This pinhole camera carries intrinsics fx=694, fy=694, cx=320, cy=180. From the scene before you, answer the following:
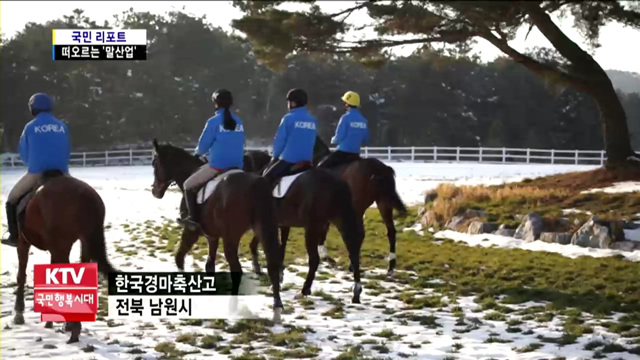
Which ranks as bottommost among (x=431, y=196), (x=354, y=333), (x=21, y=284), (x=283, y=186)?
(x=354, y=333)

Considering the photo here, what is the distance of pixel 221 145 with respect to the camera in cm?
760

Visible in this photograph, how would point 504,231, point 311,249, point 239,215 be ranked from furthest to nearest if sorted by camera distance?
point 504,231
point 311,249
point 239,215

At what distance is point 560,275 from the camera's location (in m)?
9.14

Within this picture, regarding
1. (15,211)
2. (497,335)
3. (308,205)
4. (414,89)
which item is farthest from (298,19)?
(414,89)

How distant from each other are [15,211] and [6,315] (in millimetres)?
1282

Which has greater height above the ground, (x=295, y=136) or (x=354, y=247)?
(x=295, y=136)

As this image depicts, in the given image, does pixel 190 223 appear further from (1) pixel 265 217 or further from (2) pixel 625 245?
(2) pixel 625 245

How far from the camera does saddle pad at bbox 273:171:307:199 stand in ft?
26.8

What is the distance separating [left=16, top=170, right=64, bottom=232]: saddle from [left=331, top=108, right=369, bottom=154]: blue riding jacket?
4163 millimetres

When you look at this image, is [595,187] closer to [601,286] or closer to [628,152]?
[628,152]

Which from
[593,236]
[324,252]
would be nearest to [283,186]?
[324,252]

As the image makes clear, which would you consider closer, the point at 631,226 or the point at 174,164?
the point at 174,164

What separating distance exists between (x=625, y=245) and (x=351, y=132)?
447cm

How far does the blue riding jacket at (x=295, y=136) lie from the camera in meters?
8.12
